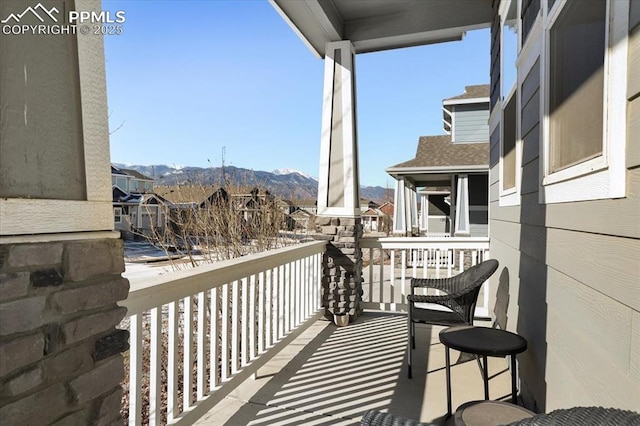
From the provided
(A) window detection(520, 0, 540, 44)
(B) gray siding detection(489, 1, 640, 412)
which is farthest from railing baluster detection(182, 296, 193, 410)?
(A) window detection(520, 0, 540, 44)

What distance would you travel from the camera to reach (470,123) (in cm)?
1094

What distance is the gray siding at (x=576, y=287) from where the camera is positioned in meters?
1.02

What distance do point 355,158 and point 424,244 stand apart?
1281 mm

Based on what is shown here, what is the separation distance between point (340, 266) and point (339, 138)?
1.47 metres

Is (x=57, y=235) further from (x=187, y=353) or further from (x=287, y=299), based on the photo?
(x=287, y=299)

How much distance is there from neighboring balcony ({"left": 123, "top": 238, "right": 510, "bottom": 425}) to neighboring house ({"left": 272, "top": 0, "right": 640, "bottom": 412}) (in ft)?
2.62

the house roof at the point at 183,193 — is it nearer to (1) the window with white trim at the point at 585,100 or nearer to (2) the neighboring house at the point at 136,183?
→ (2) the neighboring house at the point at 136,183

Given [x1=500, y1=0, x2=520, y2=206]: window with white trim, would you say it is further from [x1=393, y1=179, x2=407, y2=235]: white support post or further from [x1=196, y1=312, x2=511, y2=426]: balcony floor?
[x1=393, y1=179, x2=407, y2=235]: white support post

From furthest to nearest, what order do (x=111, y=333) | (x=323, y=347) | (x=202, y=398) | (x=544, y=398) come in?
(x=323, y=347), (x=202, y=398), (x=544, y=398), (x=111, y=333)

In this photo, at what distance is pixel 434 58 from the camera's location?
8961mm

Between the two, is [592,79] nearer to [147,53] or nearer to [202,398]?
[202,398]

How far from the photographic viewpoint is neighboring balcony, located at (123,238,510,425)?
1.91 metres

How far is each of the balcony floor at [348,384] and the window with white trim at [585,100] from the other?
157cm

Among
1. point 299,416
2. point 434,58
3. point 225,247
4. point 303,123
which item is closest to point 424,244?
point 225,247
